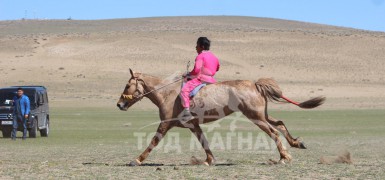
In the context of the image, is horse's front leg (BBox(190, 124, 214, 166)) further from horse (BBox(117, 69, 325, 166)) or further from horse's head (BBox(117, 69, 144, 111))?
horse's head (BBox(117, 69, 144, 111))

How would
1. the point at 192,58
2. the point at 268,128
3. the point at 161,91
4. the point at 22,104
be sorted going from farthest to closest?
the point at 192,58, the point at 22,104, the point at 161,91, the point at 268,128

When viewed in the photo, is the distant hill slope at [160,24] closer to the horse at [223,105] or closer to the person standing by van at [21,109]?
the person standing by van at [21,109]

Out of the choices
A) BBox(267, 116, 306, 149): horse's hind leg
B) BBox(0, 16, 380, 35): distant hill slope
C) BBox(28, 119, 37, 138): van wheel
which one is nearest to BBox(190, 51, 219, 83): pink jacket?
BBox(267, 116, 306, 149): horse's hind leg

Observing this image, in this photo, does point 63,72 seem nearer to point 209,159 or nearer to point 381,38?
point 381,38

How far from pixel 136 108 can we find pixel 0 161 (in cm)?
3655

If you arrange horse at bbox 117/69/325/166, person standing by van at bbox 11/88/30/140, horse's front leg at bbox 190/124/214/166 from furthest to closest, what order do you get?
1. person standing by van at bbox 11/88/30/140
2. horse's front leg at bbox 190/124/214/166
3. horse at bbox 117/69/325/166

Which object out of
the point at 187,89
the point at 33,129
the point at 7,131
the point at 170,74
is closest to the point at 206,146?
the point at 187,89

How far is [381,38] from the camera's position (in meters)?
106

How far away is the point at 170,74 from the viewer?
33.2 m

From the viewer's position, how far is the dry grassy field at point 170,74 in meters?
15.2

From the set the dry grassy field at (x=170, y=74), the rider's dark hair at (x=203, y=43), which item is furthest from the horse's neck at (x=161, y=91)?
the dry grassy field at (x=170, y=74)

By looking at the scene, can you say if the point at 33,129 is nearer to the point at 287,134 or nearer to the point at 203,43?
the point at 203,43

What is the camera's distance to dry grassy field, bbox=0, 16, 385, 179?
15203 millimetres

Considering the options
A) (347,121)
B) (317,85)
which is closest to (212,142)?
(347,121)
